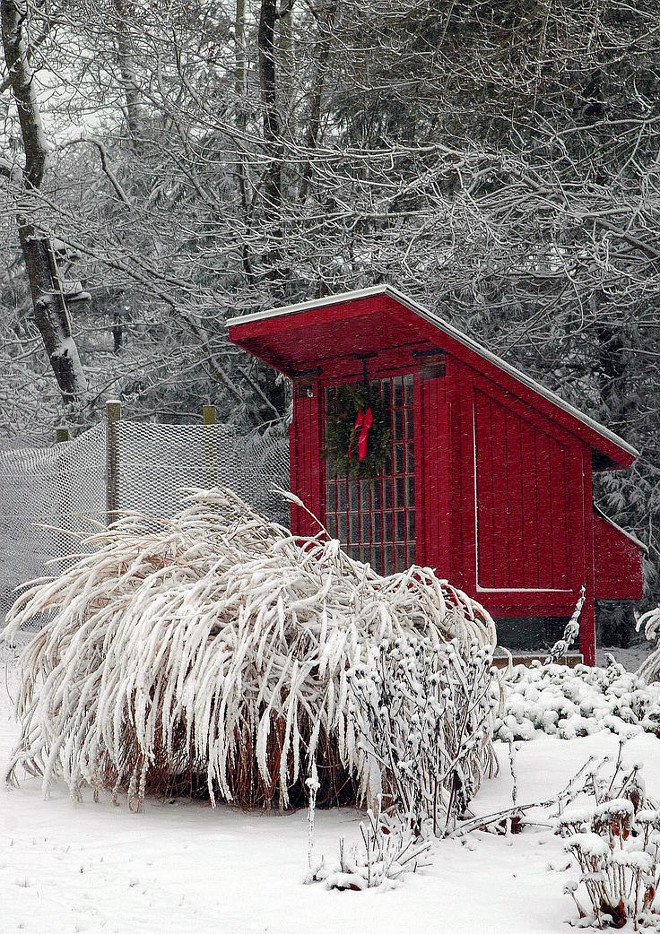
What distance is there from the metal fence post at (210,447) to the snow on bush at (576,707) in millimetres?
3681

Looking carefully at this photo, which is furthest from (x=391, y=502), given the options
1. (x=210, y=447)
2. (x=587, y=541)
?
(x=210, y=447)

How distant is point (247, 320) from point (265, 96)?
12.9 ft

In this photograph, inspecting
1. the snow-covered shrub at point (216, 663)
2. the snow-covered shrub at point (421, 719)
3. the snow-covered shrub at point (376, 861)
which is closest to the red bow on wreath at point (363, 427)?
the snow-covered shrub at point (216, 663)

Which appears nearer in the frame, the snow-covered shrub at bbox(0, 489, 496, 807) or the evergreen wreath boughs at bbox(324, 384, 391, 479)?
the snow-covered shrub at bbox(0, 489, 496, 807)

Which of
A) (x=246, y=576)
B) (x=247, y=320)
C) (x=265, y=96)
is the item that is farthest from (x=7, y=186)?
(x=246, y=576)

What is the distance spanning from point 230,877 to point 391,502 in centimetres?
506

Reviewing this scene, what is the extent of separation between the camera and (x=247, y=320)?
8297mm

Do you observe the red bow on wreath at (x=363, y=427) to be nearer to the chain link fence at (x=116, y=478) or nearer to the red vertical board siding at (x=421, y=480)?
the red vertical board siding at (x=421, y=480)

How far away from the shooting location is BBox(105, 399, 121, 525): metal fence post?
808cm

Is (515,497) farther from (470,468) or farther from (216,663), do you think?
(216,663)

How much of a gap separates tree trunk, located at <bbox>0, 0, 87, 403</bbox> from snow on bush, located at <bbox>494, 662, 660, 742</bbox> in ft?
24.7

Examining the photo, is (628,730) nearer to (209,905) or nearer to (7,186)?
(209,905)

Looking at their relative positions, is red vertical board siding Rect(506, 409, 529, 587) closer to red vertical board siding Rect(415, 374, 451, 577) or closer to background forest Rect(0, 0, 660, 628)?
red vertical board siding Rect(415, 374, 451, 577)

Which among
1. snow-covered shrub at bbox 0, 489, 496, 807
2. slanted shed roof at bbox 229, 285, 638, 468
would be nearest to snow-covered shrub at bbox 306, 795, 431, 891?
snow-covered shrub at bbox 0, 489, 496, 807
